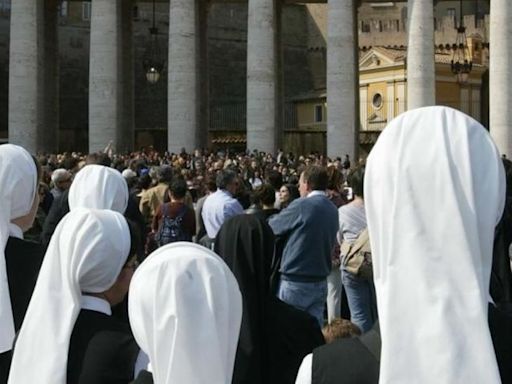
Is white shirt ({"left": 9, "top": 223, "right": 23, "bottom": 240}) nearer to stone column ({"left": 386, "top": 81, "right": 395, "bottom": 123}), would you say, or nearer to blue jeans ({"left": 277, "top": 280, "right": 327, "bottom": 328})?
blue jeans ({"left": 277, "top": 280, "right": 327, "bottom": 328})

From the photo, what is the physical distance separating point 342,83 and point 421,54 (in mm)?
2997

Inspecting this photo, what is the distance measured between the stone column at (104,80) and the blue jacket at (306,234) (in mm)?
26822

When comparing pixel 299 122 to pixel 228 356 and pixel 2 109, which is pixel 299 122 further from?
pixel 228 356

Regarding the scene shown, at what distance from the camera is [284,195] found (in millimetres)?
10344

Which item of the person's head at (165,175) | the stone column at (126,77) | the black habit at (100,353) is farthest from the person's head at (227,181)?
the stone column at (126,77)

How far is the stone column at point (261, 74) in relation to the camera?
33656mm

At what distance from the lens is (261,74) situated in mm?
33719

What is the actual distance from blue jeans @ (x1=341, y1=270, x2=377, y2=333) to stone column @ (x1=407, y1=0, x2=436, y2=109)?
24.2 m

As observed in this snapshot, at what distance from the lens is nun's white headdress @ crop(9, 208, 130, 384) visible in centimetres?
338

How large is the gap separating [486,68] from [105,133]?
A: 22784mm

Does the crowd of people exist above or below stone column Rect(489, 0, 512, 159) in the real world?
below

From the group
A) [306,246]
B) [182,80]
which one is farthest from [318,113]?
[306,246]

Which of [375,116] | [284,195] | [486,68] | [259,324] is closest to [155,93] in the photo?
[375,116]

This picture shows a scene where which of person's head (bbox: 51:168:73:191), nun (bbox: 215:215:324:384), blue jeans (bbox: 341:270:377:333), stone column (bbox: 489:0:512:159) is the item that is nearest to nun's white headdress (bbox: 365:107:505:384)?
nun (bbox: 215:215:324:384)
